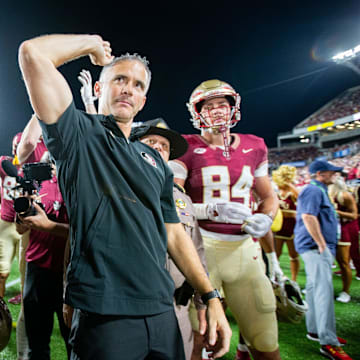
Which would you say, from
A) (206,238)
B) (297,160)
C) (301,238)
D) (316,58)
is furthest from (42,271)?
(297,160)

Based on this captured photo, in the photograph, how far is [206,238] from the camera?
216 cm

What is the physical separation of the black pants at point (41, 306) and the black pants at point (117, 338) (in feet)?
3.83

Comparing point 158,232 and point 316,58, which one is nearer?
point 158,232

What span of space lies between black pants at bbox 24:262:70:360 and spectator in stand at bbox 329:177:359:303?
414 centimetres

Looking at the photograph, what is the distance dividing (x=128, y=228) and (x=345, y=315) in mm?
4243

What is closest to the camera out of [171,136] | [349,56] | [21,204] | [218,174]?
[21,204]

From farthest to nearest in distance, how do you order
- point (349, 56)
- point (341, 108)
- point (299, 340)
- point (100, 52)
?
1. point (341, 108)
2. point (349, 56)
3. point (299, 340)
4. point (100, 52)

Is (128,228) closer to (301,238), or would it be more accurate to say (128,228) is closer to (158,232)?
(158,232)

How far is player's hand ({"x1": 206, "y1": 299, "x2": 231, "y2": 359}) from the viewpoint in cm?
103

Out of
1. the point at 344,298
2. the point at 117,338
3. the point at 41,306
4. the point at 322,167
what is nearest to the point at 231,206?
the point at 117,338

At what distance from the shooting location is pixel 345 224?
5094mm

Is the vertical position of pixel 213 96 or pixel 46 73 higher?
pixel 213 96

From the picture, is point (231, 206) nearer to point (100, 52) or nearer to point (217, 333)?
point (217, 333)

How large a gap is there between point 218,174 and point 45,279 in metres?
1.40
